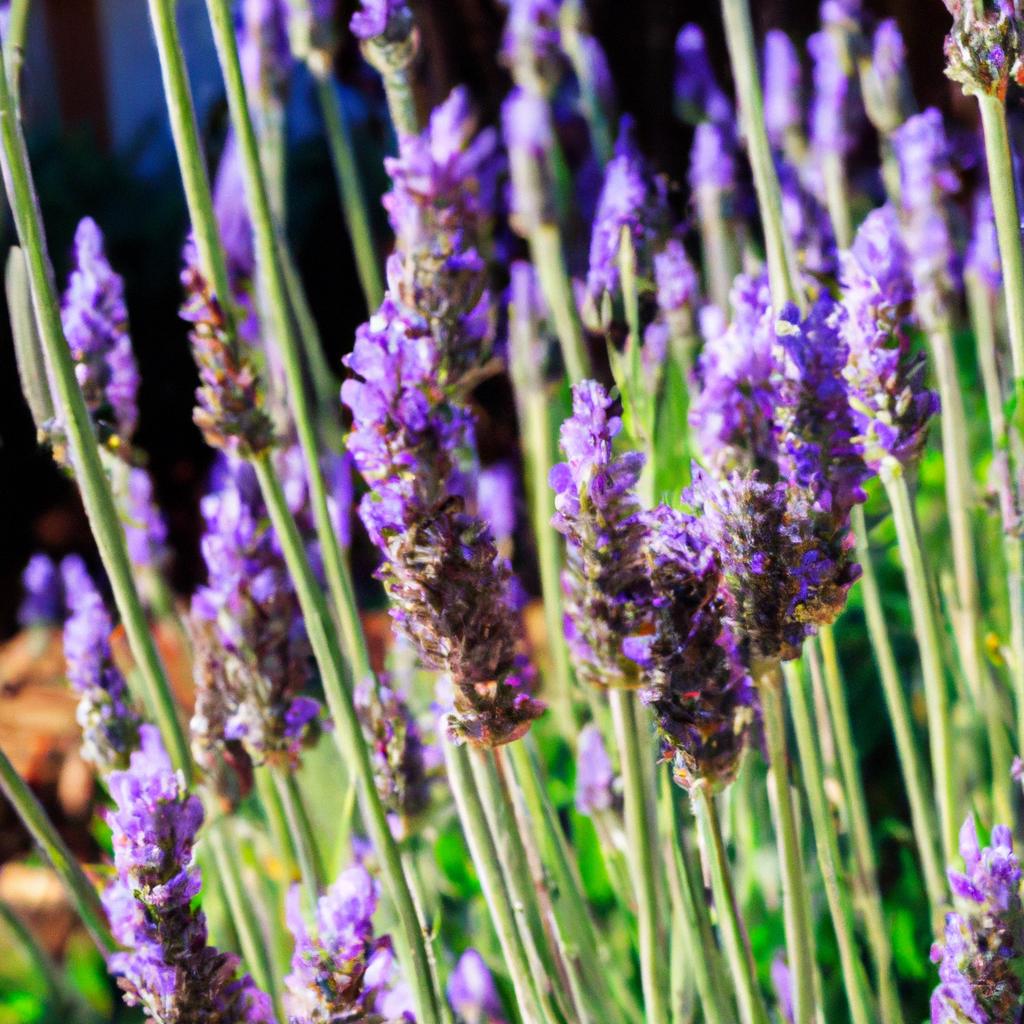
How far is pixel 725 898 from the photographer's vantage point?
2.32 feet

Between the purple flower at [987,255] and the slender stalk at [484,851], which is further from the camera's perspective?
the purple flower at [987,255]

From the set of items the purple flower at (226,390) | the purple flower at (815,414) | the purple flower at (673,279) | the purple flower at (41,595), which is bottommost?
the purple flower at (815,414)

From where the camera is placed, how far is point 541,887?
950 millimetres

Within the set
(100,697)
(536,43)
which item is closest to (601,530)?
(100,697)

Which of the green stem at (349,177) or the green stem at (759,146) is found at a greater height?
the green stem at (349,177)

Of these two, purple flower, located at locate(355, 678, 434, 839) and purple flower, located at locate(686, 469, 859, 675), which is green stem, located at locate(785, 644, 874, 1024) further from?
purple flower, located at locate(355, 678, 434, 839)

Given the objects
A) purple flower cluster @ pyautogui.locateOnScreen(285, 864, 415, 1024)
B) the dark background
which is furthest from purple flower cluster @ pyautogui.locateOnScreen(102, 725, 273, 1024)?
the dark background

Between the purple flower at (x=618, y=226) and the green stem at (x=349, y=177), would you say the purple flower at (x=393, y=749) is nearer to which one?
the purple flower at (x=618, y=226)

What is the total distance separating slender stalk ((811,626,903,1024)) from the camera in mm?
904

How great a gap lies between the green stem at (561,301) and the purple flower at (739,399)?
29 centimetres

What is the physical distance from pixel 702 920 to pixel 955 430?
492 mm

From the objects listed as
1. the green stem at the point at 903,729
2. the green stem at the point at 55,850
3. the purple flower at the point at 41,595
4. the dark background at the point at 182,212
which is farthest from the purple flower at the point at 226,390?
the dark background at the point at 182,212

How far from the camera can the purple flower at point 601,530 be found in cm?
60

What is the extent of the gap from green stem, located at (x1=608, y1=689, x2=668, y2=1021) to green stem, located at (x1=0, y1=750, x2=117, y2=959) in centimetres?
38
